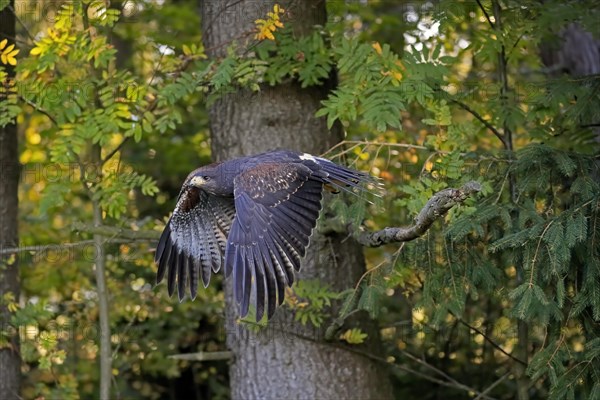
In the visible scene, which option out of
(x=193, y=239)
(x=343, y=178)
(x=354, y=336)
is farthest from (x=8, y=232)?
(x=343, y=178)

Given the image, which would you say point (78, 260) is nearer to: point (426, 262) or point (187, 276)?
point (187, 276)

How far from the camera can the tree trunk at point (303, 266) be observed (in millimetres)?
6324

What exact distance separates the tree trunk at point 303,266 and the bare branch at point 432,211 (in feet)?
4.19

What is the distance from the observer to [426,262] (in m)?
5.63

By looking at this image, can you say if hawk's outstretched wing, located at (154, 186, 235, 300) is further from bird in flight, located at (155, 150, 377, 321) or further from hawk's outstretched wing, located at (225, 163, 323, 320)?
hawk's outstretched wing, located at (225, 163, 323, 320)

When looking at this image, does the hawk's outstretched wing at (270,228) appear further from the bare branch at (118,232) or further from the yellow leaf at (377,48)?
the bare branch at (118,232)

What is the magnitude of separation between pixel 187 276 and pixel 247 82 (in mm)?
1320

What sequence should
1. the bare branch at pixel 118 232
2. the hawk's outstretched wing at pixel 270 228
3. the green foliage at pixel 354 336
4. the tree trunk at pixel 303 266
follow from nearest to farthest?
the hawk's outstretched wing at pixel 270 228
the green foliage at pixel 354 336
the tree trunk at pixel 303 266
the bare branch at pixel 118 232

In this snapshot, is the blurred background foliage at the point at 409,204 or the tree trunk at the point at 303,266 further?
the tree trunk at the point at 303,266

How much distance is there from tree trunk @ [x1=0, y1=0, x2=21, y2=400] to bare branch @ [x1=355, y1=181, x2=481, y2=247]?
321cm

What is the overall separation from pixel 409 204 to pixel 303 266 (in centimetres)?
139

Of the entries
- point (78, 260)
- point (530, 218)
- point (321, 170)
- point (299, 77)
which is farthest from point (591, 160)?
point (78, 260)

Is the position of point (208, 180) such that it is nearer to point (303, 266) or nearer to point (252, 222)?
point (252, 222)

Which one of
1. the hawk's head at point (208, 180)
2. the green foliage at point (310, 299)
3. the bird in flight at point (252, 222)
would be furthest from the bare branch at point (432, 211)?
the hawk's head at point (208, 180)
